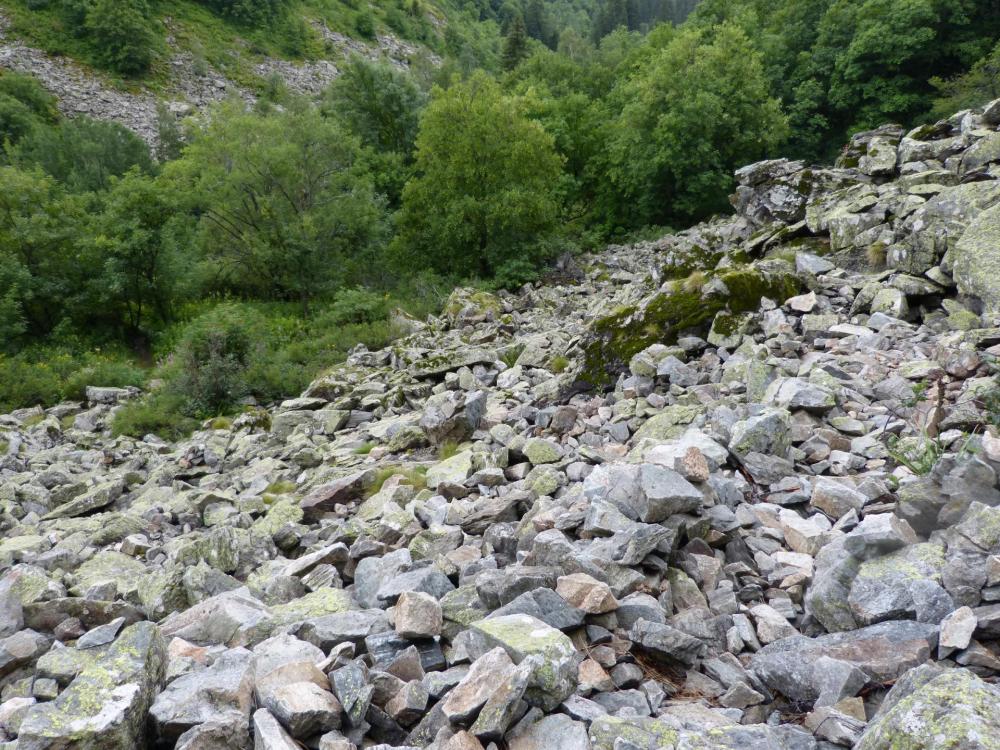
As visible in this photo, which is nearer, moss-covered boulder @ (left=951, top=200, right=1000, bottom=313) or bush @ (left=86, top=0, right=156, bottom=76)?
moss-covered boulder @ (left=951, top=200, right=1000, bottom=313)

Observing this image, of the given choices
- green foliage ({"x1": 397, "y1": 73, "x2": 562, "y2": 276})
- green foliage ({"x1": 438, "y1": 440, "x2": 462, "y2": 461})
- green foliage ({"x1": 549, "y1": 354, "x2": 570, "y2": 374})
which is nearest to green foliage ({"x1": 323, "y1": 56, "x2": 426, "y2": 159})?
green foliage ({"x1": 397, "y1": 73, "x2": 562, "y2": 276})

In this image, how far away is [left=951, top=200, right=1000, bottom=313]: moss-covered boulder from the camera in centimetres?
716

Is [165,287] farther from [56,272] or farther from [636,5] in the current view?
[636,5]

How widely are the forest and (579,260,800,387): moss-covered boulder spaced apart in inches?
401

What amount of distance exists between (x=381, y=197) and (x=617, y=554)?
28916 millimetres

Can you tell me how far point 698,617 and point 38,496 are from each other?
10691mm

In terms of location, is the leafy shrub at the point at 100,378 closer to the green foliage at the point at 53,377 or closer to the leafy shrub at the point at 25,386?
the green foliage at the point at 53,377

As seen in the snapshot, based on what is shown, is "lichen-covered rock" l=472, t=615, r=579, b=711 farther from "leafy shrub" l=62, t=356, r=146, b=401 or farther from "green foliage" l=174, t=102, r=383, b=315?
"green foliage" l=174, t=102, r=383, b=315

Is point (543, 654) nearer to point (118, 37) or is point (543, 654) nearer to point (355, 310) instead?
point (355, 310)

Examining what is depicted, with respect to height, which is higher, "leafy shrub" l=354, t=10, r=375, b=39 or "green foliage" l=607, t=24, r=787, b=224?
"leafy shrub" l=354, t=10, r=375, b=39

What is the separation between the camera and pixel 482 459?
22.4ft

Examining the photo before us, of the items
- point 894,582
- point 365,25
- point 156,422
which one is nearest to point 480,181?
point 156,422

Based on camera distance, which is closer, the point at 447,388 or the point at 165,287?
the point at 447,388

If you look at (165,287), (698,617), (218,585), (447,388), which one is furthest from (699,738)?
(165,287)
